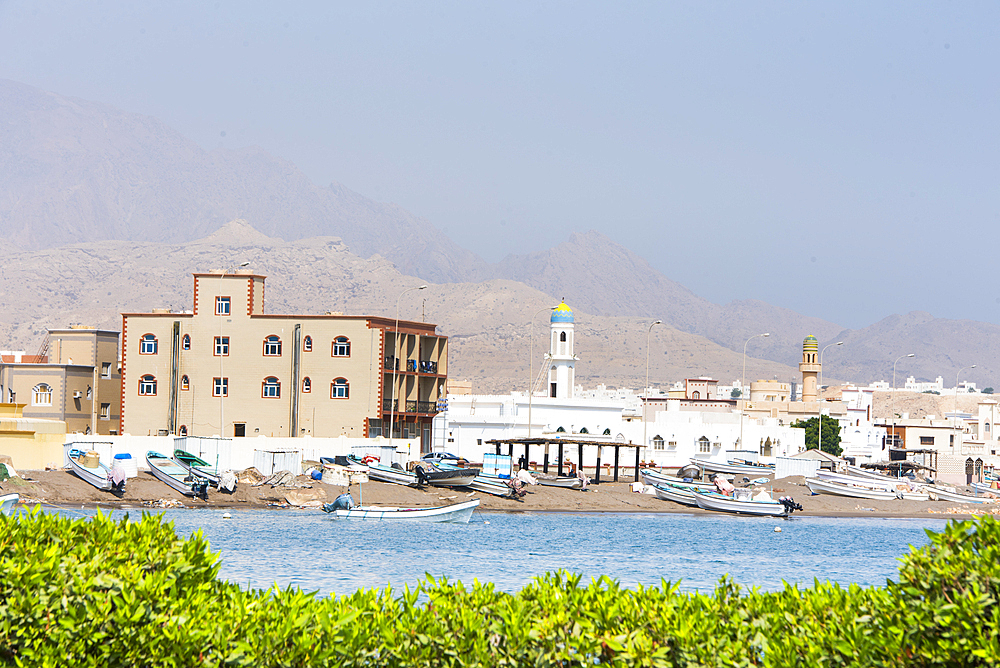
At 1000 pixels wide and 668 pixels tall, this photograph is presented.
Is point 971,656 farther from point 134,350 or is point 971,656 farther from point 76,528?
point 134,350

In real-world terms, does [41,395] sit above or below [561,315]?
below

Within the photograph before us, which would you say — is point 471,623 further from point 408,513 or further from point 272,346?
point 272,346

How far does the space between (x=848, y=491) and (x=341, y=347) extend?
3638 cm

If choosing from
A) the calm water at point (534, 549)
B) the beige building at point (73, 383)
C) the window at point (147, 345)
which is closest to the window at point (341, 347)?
the window at point (147, 345)

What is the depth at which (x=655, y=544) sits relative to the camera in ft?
150

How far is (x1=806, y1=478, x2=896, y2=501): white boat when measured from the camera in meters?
70.9

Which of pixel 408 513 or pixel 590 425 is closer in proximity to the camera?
pixel 408 513

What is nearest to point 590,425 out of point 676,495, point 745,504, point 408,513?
point 676,495

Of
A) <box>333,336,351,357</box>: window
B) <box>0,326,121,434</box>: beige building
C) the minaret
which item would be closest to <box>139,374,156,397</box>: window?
<box>0,326,121,434</box>: beige building

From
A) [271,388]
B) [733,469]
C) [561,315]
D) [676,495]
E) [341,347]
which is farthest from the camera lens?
[561,315]

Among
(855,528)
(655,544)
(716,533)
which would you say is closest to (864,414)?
(855,528)

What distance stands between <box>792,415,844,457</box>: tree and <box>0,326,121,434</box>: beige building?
64368 millimetres

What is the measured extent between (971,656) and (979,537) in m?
1.25

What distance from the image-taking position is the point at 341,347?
239 ft
